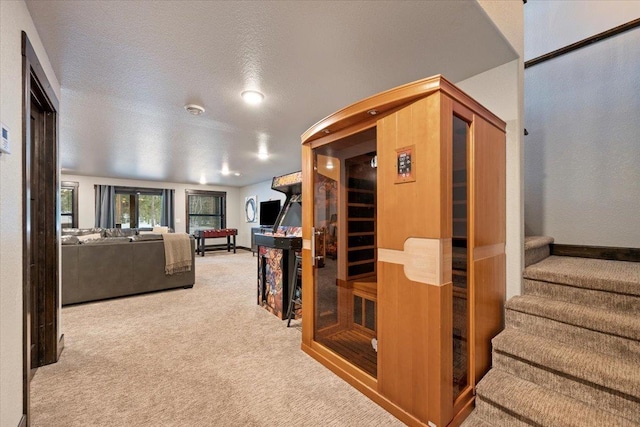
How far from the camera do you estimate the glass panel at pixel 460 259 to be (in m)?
1.53

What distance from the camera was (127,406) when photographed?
1.65 metres

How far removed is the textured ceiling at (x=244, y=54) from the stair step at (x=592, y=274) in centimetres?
154

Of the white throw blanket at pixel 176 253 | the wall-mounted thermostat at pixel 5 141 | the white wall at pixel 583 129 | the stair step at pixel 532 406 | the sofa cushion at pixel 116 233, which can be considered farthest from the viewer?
the sofa cushion at pixel 116 233

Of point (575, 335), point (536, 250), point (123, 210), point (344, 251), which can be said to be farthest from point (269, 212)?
point (575, 335)

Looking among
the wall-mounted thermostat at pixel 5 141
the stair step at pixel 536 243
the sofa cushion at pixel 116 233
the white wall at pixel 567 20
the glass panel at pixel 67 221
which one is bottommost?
the sofa cushion at pixel 116 233

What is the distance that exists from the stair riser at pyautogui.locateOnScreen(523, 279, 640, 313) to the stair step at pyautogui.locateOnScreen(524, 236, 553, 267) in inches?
8.8

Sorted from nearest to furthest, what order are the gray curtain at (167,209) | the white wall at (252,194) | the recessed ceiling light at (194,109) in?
the recessed ceiling light at (194,109)
the white wall at (252,194)
the gray curtain at (167,209)

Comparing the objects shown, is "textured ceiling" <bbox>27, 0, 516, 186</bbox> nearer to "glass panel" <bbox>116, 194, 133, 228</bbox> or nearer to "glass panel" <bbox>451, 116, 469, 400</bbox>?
"glass panel" <bbox>451, 116, 469, 400</bbox>

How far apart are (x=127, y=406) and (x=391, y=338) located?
1.69 meters

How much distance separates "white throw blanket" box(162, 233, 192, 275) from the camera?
13.9ft

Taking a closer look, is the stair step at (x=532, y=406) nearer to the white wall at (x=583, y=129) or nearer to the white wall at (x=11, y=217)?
the white wall at (x=583, y=129)

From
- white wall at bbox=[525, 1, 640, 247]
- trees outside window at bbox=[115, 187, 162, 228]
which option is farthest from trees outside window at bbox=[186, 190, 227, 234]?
white wall at bbox=[525, 1, 640, 247]

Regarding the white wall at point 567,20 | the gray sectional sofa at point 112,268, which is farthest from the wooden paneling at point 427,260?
the gray sectional sofa at point 112,268

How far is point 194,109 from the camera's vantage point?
273cm
